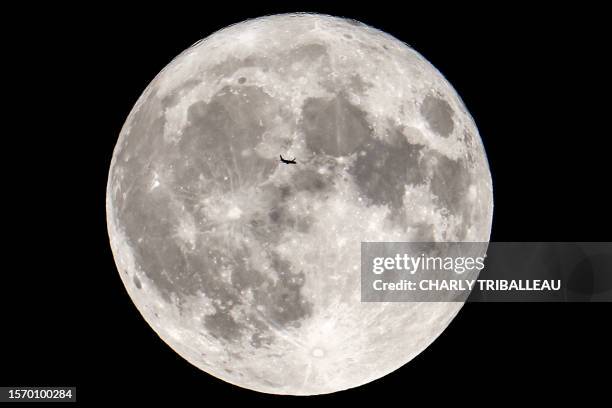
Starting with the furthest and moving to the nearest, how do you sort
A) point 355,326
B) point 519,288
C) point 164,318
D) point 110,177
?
point 519,288, point 110,177, point 164,318, point 355,326

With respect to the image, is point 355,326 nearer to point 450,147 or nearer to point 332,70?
point 450,147

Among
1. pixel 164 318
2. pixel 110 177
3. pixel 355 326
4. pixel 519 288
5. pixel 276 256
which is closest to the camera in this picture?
pixel 276 256

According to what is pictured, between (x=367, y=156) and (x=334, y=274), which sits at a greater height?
(x=367, y=156)

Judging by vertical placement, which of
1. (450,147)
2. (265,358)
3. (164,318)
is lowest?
(265,358)

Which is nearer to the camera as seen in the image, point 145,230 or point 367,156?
point 367,156

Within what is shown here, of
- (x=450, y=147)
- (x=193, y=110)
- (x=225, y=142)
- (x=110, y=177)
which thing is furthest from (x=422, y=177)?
(x=110, y=177)

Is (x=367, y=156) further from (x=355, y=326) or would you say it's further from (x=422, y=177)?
(x=355, y=326)
